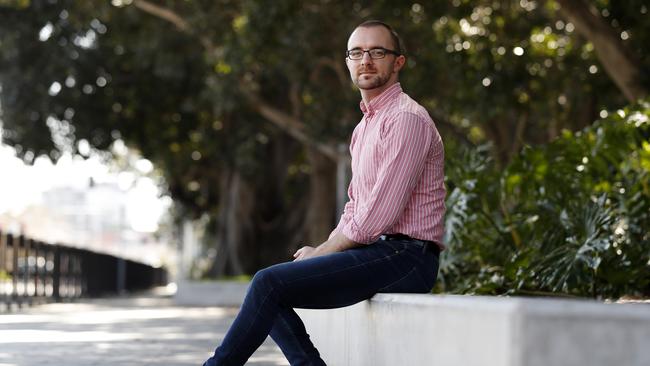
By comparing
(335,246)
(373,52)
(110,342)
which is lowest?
(110,342)

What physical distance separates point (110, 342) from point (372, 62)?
619 centimetres

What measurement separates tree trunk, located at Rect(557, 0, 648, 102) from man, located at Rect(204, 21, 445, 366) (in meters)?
9.97

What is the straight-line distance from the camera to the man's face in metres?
5.72

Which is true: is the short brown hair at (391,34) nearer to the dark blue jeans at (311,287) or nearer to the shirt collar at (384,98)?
the shirt collar at (384,98)

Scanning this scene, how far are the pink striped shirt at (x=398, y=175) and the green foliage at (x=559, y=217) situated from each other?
3.15 metres

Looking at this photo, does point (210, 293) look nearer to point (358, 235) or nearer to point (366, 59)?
point (366, 59)

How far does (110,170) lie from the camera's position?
143 feet

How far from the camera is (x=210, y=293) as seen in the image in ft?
95.6

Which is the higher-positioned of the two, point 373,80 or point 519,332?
point 373,80

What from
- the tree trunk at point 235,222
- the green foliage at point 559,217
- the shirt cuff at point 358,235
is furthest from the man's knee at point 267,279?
the tree trunk at point 235,222

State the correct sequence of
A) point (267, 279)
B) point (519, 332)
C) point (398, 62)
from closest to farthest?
point (519, 332), point (267, 279), point (398, 62)

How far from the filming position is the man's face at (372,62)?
5723 millimetres

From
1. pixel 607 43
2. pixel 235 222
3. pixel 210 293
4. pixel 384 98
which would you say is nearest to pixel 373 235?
pixel 384 98

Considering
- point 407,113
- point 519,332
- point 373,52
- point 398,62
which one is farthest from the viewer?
point 398,62
